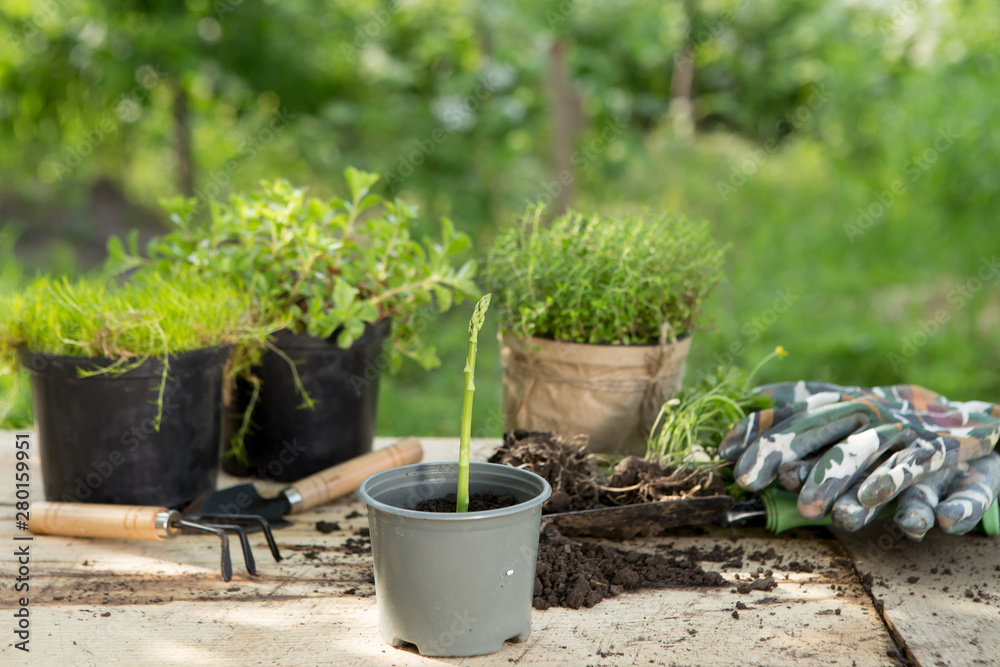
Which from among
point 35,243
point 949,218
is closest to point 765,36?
point 949,218

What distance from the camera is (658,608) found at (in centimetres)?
113

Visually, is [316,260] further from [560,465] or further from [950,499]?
[950,499]

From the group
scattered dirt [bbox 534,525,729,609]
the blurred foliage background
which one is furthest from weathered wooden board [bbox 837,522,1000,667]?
the blurred foliage background

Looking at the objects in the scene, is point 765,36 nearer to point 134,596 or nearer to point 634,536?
point 634,536

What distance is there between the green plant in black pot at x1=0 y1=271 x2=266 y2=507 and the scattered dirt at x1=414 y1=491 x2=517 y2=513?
51 cm

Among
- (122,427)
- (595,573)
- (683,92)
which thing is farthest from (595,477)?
(683,92)

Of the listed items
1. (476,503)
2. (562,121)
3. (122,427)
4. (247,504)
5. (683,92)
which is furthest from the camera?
(683,92)

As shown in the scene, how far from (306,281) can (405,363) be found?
8.34ft

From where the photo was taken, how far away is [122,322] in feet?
4.11

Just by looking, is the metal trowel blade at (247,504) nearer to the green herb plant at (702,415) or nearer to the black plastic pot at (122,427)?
the black plastic pot at (122,427)

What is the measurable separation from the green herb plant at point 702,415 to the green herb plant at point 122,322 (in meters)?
0.73

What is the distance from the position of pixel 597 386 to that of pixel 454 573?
64 cm

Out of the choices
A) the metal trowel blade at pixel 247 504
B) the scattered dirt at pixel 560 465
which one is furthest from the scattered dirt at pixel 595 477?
the metal trowel blade at pixel 247 504

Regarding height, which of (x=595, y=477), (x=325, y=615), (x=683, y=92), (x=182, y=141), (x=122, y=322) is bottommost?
(x=325, y=615)
